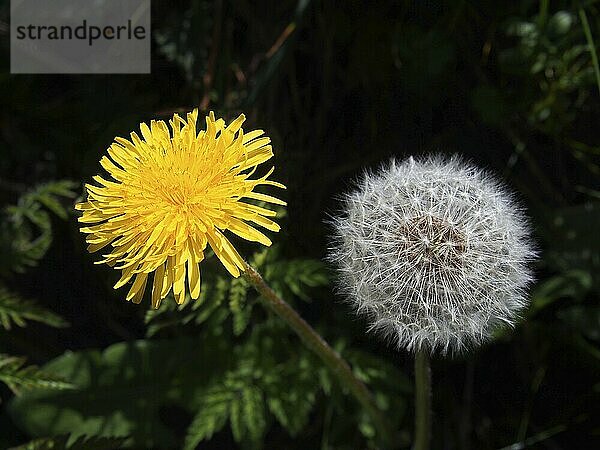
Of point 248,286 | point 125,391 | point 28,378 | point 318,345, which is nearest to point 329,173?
point 248,286

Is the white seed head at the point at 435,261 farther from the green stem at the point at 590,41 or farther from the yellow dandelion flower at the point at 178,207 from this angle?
the green stem at the point at 590,41

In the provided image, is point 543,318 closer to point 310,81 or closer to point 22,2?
point 310,81

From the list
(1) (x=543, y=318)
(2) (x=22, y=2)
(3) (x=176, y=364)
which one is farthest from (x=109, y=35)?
(1) (x=543, y=318)

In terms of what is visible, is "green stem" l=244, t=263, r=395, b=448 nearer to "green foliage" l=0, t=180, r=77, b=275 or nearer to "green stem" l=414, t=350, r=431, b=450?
"green stem" l=414, t=350, r=431, b=450

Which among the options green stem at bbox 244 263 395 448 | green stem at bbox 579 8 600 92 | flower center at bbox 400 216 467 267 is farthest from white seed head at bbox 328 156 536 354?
green stem at bbox 579 8 600 92

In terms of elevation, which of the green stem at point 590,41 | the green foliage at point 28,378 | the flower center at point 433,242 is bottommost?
the green foliage at point 28,378

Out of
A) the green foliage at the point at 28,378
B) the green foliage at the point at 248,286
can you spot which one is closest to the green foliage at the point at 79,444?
the green foliage at the point at 28,378
